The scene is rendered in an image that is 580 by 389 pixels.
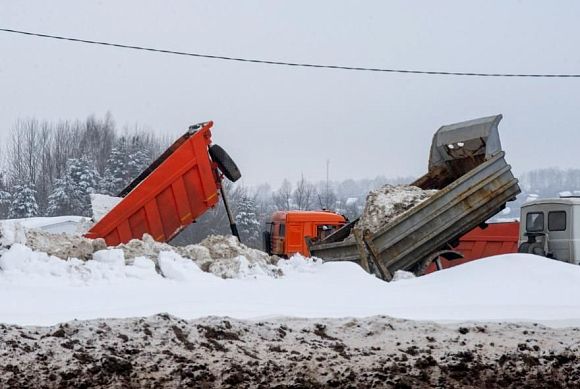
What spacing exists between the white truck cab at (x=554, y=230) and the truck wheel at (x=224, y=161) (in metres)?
5.53

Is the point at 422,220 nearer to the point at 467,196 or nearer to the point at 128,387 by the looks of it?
the point at 467,196

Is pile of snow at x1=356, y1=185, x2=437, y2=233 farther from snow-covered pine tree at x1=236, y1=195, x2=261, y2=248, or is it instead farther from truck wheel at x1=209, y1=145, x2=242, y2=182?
snow-covered pine tree at x1=236, y1=195, x2=261, y2=248

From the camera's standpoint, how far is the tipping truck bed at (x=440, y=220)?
10.7 metres

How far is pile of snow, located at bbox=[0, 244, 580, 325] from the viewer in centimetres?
781

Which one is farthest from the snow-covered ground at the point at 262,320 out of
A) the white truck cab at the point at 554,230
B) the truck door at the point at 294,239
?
the truck door at the point at 294,239

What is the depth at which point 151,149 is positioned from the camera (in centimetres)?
4972

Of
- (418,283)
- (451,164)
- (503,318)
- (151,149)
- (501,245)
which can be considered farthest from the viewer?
(151,149)

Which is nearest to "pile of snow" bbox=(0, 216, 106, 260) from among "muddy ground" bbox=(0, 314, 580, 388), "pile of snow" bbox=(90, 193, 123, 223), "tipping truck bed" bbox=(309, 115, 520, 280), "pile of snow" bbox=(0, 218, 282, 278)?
"pile of snow" bbox=(0, 218, 282, 278)

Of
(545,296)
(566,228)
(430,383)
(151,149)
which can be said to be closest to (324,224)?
Answer: (566,228)

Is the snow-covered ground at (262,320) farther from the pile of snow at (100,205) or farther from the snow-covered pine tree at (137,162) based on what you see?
the snow-covered pine tree at (137,162)

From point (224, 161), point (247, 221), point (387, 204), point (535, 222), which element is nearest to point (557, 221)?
point (535, 222)

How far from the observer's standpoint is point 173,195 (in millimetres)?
11414

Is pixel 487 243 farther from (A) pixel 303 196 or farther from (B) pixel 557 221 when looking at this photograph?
(A) pixel 303 196

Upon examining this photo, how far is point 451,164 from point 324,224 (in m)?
4.68
